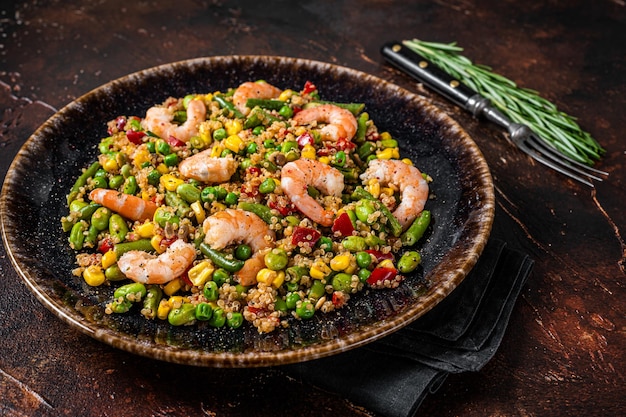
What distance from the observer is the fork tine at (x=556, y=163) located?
5653 mm

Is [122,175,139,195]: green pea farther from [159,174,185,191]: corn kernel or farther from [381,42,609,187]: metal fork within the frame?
[381,42,609,187]: metal fork

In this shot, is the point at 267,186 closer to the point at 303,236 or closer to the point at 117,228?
the point at 303,236

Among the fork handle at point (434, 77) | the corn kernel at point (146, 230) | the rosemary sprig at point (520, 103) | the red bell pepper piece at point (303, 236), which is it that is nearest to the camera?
the red bell pepper piece at point (303, 236)

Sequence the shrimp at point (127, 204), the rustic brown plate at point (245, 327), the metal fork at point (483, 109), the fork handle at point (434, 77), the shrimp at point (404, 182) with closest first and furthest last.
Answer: the rustic brown plate at point (245, 327)
the shrimp at point (127, 204)
the shrimp at point (404, 182)
the metal fork at point (483, 109)
the fork handle at point (434, 77)

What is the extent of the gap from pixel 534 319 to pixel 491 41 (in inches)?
150

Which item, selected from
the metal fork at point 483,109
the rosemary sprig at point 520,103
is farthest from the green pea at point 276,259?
the rosemary sprig at point 520,103

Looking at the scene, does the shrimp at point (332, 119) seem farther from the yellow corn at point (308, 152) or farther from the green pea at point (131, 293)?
the green pea at point (131, 293)

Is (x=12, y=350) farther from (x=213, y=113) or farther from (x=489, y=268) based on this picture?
(x=489, y=268)

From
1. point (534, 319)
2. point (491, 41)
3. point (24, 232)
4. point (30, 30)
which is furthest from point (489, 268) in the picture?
point (30, 30)

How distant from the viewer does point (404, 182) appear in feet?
15.8

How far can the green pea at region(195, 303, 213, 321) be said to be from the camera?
397 cm

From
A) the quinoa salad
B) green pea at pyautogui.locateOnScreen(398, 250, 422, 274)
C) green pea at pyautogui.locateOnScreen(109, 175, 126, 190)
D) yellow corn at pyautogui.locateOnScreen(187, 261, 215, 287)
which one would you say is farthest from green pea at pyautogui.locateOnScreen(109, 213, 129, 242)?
green pea at pyautogui.locateOnScreen(398, 250, 422, 274)

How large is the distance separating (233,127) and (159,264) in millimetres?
1362

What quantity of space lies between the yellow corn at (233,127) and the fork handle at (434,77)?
7.22 ft
